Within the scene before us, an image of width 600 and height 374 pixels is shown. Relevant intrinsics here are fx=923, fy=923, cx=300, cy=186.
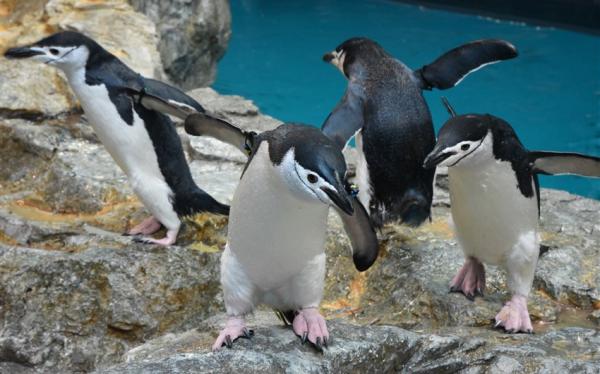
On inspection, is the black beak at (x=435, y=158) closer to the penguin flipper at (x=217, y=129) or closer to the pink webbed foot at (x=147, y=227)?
the penguin flipper at (x=217, y=129)

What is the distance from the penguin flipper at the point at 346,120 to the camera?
3.26 m

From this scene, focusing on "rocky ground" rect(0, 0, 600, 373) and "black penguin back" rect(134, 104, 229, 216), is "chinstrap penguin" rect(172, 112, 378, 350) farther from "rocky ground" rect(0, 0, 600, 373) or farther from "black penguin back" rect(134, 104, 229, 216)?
"black penguin back" rect(134, 104, 229, 216)

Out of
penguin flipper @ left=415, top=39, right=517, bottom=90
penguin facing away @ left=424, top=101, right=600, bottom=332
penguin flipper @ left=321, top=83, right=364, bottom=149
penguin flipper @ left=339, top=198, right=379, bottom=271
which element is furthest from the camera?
penguin flipper @ left=415, top=39, right=517, bottom=90

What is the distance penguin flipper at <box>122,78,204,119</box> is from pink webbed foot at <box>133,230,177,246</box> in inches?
18.4

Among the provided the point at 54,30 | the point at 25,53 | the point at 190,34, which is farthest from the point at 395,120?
the point at 190,34

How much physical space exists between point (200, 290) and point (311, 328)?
1.05 meters

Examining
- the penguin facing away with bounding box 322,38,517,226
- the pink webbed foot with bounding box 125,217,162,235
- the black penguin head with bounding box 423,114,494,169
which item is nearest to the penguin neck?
the black penguin head with bounding box 423,114,494,169

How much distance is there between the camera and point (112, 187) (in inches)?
158

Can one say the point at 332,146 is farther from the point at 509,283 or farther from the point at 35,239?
the point at 35,239

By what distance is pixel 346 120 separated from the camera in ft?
11.1

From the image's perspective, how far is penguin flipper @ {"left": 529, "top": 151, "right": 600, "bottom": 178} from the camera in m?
2.92

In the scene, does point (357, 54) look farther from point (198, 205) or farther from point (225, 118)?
point (198, 205)

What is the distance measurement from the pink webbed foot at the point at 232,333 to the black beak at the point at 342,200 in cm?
58

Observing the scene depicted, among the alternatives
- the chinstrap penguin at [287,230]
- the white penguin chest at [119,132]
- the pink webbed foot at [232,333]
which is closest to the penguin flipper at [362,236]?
the chinstrap penguin at [287,230]
